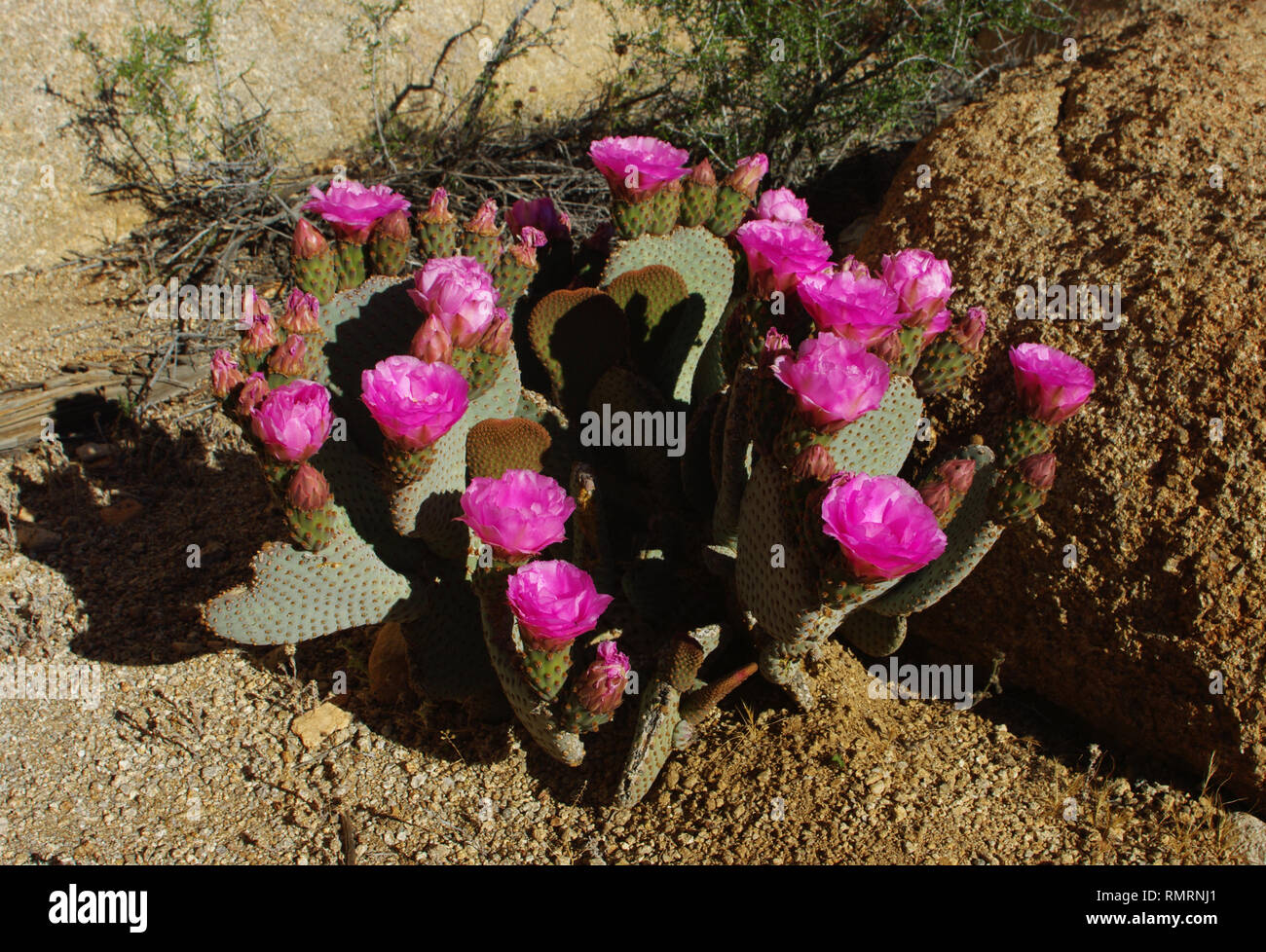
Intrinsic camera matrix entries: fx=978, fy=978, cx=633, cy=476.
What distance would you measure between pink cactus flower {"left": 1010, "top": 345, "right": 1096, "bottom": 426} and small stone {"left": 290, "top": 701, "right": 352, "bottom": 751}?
1866mm

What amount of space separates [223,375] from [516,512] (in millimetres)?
744

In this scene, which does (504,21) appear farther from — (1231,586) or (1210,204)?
(1231,586)

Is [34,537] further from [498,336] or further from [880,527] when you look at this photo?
[880,527]

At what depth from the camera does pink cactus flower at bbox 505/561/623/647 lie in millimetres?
1852

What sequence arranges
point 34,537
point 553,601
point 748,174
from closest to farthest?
point 553,601
point 748,174
point 34,537

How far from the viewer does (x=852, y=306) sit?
199cm

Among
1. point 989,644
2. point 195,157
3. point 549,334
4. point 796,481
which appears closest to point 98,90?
point 195,157

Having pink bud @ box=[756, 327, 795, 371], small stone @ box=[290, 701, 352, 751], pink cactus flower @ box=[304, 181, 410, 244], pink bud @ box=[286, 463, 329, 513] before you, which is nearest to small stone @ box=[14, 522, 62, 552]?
small stone @ box=[290, 701, 352, 751]

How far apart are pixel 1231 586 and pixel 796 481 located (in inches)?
44.3

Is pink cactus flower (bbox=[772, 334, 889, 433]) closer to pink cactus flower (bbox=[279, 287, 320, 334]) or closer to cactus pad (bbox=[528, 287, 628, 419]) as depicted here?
cactus pad (bbox=[528, 287, 628, 419])

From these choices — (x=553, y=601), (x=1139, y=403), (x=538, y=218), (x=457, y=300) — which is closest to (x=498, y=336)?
(x=457, y=300)

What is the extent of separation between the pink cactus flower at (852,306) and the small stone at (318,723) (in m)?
1.60

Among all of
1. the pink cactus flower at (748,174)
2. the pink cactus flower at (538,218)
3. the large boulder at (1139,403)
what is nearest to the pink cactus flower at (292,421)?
the pink cactus flower at (538,218)

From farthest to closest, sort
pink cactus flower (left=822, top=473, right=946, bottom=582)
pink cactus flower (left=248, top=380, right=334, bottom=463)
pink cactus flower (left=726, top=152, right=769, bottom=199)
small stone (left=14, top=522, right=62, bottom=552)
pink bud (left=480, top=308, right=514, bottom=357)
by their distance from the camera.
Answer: small stone (left=14, top=522, right=62, bottom=552), pink cactus flower (left=726, top=152, right=769, bottom=199), pink bud (left=480, top=308, right=514, bottom=357), pink cactus flower (left=248, top=380, right=334, bottom=463), pink cactus flower (left=822, top=473, right=946, bottom=582)
